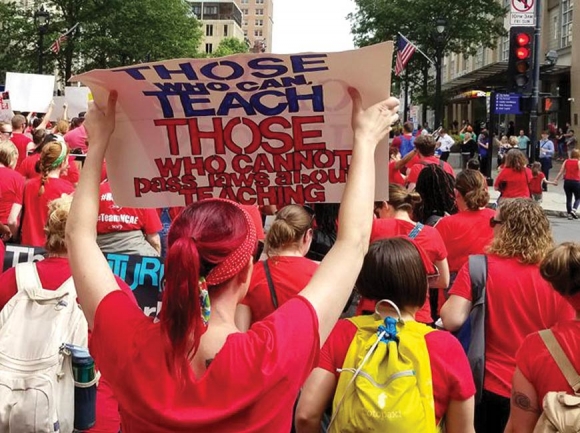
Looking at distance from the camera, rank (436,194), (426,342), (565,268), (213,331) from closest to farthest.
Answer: (213,331) < (426,342) < (565,268) < (436,194)

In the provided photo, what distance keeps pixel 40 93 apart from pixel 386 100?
51.3ft

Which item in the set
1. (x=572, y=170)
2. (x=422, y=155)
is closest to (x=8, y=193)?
(x=422, y=155)

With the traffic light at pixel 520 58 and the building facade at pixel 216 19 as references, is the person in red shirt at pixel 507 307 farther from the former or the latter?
the building facade at pixel 216 19

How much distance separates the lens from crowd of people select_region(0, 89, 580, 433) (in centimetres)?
183

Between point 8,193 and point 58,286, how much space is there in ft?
10.7

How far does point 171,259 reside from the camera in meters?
1.85

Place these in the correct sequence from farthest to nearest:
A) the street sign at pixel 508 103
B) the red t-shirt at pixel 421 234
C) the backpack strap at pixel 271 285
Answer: the street sign at pixel 508 103, the red t-shirt at pixel 421 234, the backpack strap at pixel 271 285

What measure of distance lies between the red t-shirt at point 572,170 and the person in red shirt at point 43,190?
13.2 metres

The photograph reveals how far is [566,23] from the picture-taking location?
124ft

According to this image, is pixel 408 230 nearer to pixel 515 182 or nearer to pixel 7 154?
pixel 7 154

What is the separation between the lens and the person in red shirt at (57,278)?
3.64m

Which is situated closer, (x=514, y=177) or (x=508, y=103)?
(x=514, y=177)

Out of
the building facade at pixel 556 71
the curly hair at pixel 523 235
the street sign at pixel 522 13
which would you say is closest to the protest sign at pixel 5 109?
the street sign at pixel 522 13

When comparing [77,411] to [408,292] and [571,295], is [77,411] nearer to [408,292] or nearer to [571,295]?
[408,292]
